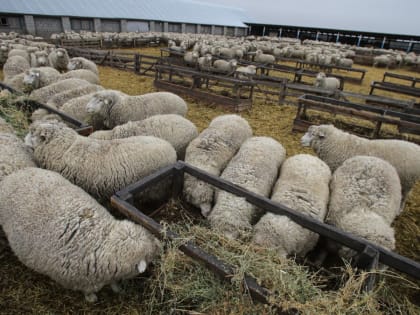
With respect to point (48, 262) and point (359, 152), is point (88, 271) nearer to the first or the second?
point (48, 262)

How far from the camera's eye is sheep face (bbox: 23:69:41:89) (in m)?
7.30

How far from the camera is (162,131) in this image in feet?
15.6

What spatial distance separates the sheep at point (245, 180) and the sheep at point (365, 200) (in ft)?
3.09

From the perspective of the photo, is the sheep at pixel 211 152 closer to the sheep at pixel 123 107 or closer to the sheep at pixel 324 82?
the sheep at pixel 123 107

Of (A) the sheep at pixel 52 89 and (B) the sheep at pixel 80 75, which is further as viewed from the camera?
(B) the sheep at pixel 80 75

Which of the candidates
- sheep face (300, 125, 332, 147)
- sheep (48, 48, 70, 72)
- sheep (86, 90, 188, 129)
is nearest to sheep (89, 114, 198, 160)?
sheep (86, 90, 188, 129)

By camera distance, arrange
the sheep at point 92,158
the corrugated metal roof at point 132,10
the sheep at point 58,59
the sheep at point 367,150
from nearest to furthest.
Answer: the sheep at point 92,158 < the sheep at point 367,150 < the sheep at point 58,59 < the corrugated metal roof at point 132,10

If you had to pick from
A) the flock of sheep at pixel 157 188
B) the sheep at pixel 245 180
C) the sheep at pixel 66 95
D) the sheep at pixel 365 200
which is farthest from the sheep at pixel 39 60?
the sheep at pixel 365 200

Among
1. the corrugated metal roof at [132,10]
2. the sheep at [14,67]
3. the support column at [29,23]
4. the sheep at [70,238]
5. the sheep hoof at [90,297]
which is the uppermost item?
the corrugated metal roof at [132,10]

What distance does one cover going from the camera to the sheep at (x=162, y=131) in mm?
Answer: 4664

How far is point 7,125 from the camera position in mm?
4523

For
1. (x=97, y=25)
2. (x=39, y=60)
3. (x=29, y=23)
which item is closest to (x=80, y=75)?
(x=39, y=60)

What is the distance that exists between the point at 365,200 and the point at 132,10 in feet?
132

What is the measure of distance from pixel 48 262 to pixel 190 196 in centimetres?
183
